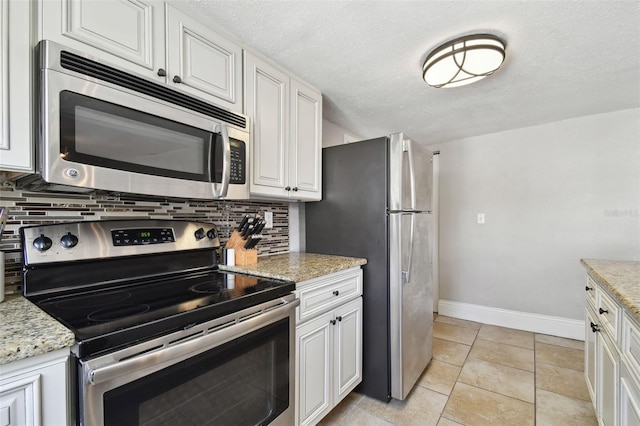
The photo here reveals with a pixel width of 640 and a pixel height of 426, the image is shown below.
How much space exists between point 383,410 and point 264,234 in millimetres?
1365

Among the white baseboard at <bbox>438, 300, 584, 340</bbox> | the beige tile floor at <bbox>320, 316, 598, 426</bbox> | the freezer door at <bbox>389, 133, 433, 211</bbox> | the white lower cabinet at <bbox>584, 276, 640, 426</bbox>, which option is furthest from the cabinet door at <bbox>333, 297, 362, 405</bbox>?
the white baseboard at <bbox>438, 300, 584, 340</bbox>

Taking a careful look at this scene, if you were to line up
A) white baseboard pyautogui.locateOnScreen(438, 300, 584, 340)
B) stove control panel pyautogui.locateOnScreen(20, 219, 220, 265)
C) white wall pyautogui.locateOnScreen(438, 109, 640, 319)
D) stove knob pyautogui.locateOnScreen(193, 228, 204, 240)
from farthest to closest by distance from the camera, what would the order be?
white baseboard pyautogui.locateOnScreen(438, 300, 584, 340)
white wall pyautogui.locateOnScreen(438, 109, 640, 319)
stove knob pyautogui.locateOnScreen(193, 228, 204, 240)
stove control panel pyautogui.locateOnScreen(20, 219, 220, 265)

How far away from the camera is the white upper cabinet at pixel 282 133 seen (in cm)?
163

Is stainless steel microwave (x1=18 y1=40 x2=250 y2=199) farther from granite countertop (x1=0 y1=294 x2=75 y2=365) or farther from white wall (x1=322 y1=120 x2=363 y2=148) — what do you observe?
white wall (x1=322 y1=120 x2=363 y2=148)

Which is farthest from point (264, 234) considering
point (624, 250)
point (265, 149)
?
point (624, 250)

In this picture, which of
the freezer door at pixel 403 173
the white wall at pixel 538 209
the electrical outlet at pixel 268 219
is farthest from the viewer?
the white wall at pixel 538 209

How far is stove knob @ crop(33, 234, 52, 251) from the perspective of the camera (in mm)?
1043

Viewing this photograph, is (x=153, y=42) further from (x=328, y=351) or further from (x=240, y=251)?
(x=328, y=351)

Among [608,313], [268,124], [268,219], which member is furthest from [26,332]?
[608,313]

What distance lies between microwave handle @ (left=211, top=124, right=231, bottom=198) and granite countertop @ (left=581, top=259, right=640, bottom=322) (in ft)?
5.13

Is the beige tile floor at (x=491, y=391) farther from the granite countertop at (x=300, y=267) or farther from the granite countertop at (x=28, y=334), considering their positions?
the granite countertop at (x=28, y=334)

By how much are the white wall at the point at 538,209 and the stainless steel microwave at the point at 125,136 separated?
286 centimetres

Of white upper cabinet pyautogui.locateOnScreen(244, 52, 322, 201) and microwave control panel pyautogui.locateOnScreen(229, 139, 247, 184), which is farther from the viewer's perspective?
white upper cabinet pyautogui.locateOnScreen(244, 52, 322, 201)

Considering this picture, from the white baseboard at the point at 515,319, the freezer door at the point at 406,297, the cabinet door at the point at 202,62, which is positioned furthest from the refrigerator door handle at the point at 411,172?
the white baseboard at the point at 515,319
